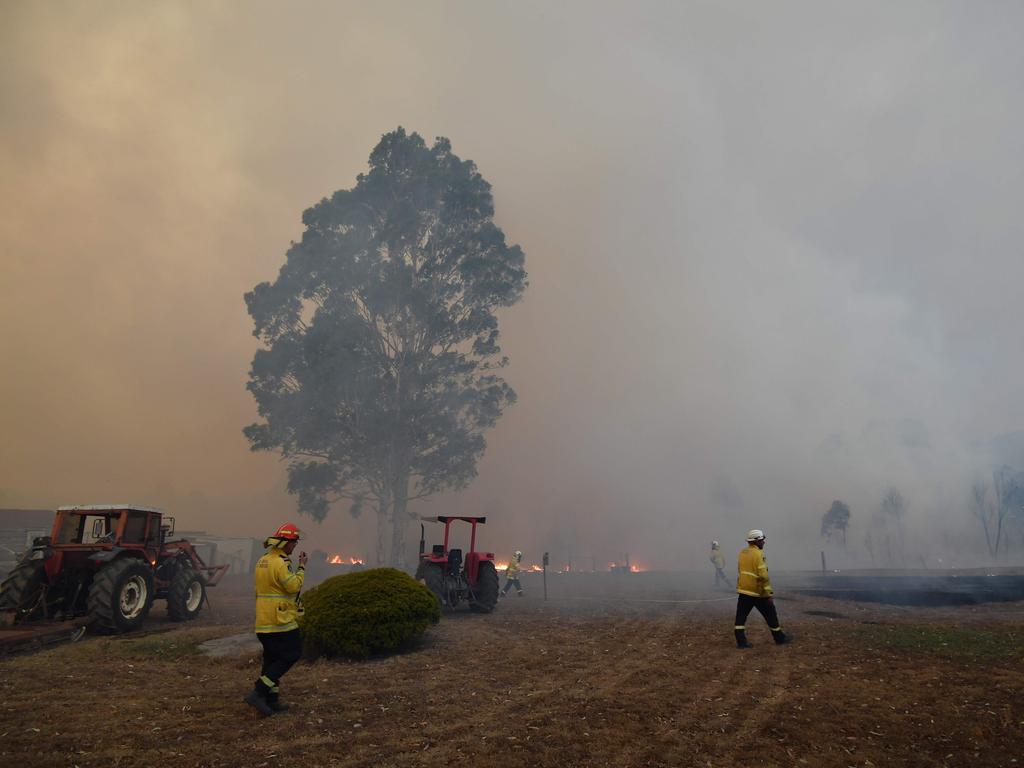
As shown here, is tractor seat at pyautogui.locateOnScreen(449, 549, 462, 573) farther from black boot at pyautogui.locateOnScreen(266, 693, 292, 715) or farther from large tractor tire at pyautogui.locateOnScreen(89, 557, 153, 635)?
black boot at pyautogui.locateOnScreen(266, 693, 292, 715)

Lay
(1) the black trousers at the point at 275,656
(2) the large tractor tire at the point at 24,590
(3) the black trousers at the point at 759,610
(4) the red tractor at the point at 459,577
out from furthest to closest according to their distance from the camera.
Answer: (4) the red tractor at the point at 459,577 < (2) the large tractor tire at the point at 24,590 < (3) the black trousers at the point at 759,610 < (1) the black trousers at the point at 275,656

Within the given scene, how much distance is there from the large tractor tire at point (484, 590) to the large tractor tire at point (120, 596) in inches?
295

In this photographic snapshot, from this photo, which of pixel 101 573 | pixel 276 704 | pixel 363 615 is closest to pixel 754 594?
pixel 363 615

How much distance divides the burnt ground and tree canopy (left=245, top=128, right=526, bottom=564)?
20692mm

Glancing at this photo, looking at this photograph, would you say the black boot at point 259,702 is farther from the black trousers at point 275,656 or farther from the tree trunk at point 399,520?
the tree trunk at point 399,520

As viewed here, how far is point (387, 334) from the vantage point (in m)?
32.7

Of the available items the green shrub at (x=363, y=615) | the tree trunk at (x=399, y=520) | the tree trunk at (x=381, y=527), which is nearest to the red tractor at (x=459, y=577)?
the green shrub at (x=363, y=615)

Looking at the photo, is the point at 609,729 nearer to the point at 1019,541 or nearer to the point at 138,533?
the point at 138,533

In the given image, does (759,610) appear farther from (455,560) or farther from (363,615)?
(455,560)

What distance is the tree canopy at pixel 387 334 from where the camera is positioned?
31.7 meters

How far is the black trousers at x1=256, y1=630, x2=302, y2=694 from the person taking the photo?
6359 millimetres

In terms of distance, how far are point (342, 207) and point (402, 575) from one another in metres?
28.0

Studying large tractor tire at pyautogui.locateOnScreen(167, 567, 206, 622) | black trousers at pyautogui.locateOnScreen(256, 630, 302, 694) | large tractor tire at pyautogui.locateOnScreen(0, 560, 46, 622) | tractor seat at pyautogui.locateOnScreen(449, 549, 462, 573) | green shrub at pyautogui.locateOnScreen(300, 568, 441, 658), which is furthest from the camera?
tractor seat at pyautogui.locateOnScreen(449, 549, 462, 573)

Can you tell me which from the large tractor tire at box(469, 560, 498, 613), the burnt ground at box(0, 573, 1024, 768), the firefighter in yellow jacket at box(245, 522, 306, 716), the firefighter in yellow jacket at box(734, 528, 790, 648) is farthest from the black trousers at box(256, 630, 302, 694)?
the large tractor tire at box(469, 560, 498, 613)
